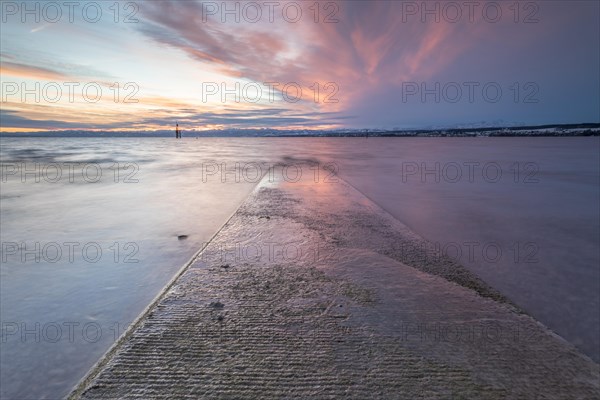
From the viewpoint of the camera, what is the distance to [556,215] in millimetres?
7809

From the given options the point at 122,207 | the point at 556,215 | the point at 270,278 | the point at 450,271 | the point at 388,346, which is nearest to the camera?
the point at 388,346

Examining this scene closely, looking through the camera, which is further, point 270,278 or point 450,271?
point 450,271

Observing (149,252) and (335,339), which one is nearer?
(335,339)

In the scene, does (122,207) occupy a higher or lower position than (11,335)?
higher

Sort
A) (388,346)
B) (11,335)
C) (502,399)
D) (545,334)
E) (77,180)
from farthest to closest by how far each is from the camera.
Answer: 1. (77,180)
2. (11,335)
3. (545,334)
4. (388,346)
5. (502,399)

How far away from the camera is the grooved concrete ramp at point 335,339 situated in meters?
2.00

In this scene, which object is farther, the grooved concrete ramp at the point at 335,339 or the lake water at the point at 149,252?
the lake water at the point at 149,252

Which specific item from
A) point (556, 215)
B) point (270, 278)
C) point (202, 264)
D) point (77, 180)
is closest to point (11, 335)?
point (202, 264)

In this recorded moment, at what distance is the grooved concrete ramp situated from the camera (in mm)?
1999

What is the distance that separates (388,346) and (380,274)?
129 cm

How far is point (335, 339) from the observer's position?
96.0 inches

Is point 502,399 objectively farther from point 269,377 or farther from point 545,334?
point 269,377

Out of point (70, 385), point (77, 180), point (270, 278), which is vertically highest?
point (77, 180)

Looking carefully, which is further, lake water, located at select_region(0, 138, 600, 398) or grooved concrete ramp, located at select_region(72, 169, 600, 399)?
lake water, located at select_region(0, 138, 600, 398)
